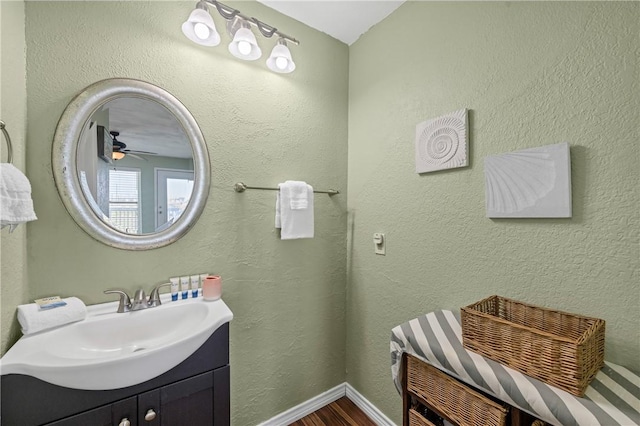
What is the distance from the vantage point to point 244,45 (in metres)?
1.28

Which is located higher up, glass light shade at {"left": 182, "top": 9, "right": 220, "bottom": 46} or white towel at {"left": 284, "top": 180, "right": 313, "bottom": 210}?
glass light shade at {"left": 182, "top": 9, "right": 220, "bottom": 46}

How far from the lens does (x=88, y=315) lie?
107cm

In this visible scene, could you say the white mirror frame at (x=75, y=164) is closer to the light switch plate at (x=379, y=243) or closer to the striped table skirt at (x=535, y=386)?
the light switch plate at (x=379, y=243)

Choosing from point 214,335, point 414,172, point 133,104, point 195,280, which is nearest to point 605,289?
point 414,172

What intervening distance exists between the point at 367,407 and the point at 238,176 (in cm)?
160

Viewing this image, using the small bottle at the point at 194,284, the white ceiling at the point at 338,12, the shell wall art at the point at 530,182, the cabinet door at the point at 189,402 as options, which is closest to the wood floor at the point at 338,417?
the cabinet door at the point at 189,402

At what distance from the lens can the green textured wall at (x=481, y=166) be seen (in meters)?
0.83

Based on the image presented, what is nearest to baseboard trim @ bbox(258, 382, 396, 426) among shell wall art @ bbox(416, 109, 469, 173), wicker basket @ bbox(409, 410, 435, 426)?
wicker basket @ bbox(409, 410, 435, 426)

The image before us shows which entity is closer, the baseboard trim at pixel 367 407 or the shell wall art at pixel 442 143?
the shell wall art at pixel 442 143

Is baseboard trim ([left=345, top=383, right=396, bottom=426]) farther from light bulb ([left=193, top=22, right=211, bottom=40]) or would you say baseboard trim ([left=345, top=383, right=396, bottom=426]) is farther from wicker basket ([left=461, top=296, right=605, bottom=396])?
light bulb ([left=193, top=22, right=211, bottom=40])

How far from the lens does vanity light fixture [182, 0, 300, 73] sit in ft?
3.76

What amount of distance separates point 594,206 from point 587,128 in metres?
0.26

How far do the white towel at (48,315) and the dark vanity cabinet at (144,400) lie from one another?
186 mm

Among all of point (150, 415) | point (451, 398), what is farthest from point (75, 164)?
point (451, 398)
